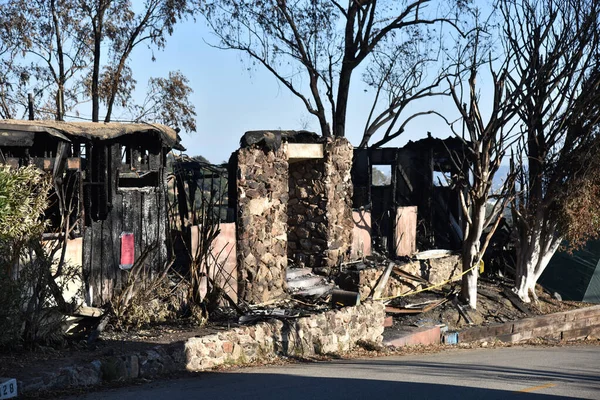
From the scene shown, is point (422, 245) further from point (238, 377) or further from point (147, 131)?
point (238, 377)

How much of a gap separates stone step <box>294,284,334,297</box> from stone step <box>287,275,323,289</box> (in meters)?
0.18

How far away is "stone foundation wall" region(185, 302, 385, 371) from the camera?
11.4 meters

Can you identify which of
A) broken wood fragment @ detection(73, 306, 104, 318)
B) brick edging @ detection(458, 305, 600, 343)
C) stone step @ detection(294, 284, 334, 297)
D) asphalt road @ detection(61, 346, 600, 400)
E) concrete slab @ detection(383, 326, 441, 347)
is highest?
broken wood fragment @ detection(73, 306, 104, 318)

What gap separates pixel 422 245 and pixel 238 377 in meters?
14.0

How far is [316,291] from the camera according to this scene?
1650 centimetres

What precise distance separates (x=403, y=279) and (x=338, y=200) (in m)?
2.87

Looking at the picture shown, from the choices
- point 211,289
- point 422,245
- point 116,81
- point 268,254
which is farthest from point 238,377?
point 116,81

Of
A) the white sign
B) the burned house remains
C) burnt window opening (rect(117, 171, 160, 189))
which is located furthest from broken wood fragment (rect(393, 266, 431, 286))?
the white sign

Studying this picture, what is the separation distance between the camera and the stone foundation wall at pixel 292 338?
37.3 ft

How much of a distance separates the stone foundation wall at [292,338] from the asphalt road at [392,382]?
501 mm

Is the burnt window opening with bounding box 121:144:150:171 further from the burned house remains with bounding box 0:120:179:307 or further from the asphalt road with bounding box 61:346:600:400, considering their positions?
the asphalt road with bounding box 61:346:600:400

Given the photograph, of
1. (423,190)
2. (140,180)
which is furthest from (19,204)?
(423,190)

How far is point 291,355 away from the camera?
42.1 ft

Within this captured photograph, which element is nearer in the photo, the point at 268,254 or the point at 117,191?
the point at 117,191
